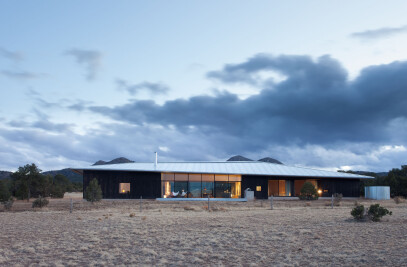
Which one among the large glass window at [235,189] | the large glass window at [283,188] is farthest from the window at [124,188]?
the large glass window at [283,188]

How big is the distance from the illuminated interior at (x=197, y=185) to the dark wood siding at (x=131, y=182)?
84 cm

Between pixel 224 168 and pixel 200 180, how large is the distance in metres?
3.96

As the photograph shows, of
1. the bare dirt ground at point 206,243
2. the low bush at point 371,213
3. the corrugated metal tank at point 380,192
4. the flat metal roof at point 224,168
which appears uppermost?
the flat metal roof at point 224,168

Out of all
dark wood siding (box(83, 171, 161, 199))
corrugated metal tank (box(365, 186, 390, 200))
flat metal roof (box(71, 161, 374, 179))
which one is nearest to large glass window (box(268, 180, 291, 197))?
flat metal roof (box(71, 161, 374, 179))

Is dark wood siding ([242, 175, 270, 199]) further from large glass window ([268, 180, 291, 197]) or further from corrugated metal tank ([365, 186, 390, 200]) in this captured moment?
corrugated metal tank ([365, 186, 390, 200])

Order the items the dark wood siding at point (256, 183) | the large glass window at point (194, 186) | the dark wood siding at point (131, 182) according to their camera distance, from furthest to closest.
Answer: the dark wood siding at point (256, 183) → the large glass window at point (194, 186) → the dark wood siding at point (131, 182)

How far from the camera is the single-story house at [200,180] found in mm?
39562

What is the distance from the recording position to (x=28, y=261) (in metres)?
10.5

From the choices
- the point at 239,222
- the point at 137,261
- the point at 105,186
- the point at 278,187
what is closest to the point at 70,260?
the point at 137,261

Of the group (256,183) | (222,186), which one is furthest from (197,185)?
(256,183)

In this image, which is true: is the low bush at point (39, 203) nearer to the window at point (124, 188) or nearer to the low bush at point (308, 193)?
the window at point (124, 188)

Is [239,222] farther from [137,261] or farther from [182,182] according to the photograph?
[182,182]

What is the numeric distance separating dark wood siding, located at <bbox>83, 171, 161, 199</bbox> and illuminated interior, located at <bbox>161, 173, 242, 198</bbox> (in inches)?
33.3

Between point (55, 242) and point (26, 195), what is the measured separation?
112 feet
